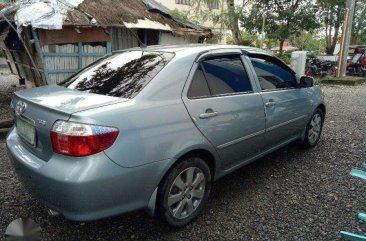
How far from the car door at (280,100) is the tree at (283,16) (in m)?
11.9

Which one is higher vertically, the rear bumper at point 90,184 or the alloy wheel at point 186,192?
the rear bumper at point 90,184

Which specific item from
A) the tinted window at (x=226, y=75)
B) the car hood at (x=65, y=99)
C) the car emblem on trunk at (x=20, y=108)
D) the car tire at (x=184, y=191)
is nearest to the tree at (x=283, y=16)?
the tinted window at (x=226, y=75)

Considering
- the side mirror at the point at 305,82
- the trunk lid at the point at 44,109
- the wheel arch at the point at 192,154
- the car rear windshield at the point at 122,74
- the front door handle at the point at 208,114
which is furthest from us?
the side mirror at the point at 305,82

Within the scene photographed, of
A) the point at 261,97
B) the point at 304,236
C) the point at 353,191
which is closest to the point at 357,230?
the point at 304,236

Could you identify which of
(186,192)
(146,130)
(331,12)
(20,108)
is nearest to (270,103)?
(186,192)

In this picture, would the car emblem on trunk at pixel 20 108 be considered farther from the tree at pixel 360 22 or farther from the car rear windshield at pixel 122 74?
the tree at pixel 360 22

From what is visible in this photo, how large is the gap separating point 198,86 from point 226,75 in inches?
18.5

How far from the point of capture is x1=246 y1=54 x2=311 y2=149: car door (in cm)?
365

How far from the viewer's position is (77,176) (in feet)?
7.04

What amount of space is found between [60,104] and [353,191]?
3160 mm

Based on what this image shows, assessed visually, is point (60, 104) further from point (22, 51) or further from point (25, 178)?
point (22, 51)

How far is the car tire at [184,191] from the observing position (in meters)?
2.63

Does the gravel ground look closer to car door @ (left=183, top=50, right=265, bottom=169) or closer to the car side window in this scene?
car door @ (left=183, top=50, right=265, bottom=169)

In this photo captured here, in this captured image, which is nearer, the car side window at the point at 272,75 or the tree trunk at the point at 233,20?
the car side window at the point at 272,75
